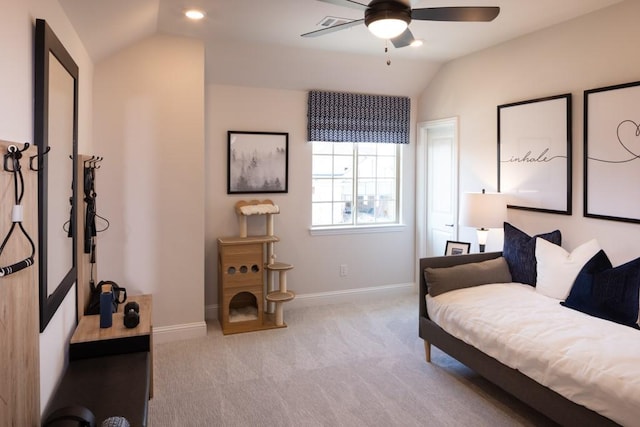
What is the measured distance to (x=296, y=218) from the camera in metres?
4.65

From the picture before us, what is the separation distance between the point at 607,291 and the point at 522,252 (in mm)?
798

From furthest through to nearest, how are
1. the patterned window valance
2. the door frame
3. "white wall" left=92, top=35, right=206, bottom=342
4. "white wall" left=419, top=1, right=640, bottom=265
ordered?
the door frame
the patterned window valance
"white wall" left=92, top=35, right=206, bottom=342
"white wall" left=419, top=1, right=640, bottom=265

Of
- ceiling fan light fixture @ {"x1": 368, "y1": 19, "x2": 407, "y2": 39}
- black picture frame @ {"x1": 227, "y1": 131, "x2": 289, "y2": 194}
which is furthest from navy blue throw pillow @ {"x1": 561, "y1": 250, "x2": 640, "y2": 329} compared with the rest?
black picture frame @ {"x1": 227, "y1": 131, "x2": 289, "y2": 194}

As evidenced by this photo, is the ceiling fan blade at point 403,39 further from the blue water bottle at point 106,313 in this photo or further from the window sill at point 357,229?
the window sill at point 357,229

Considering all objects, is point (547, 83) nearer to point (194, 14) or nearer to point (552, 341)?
point (552, 341)

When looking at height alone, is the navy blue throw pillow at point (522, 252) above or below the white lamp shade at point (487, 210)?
below

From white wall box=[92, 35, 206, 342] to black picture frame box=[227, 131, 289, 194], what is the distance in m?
0.57

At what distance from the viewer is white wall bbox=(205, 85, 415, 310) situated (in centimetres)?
428

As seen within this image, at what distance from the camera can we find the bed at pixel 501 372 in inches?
83.4

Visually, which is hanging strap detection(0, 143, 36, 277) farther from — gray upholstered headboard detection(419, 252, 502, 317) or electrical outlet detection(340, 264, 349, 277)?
electrical outlet detection(340, 264, 349, 277)

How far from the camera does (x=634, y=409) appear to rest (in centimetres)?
188

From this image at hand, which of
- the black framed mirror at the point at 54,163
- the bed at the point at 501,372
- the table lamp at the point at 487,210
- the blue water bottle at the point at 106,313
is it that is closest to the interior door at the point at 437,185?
the table lamp at the point at 487,210

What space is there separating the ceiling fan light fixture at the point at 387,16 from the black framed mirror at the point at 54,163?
1396 mm

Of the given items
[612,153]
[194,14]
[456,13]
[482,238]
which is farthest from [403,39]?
[482,238]
